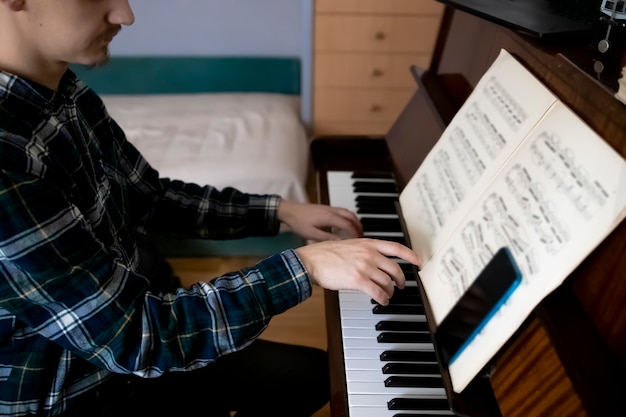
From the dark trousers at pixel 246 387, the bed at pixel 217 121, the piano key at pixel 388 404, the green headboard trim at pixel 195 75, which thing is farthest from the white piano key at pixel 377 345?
the green headboard trim at pixel 195 75

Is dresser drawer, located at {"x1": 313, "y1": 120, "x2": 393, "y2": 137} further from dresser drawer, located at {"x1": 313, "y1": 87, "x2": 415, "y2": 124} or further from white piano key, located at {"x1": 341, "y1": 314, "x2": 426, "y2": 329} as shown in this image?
white piano key, located at {"x1": 341, "y1": 314, "x2": 426, "y2": 329}

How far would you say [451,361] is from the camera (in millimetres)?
816

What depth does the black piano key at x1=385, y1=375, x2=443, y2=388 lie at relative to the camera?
0.93 m

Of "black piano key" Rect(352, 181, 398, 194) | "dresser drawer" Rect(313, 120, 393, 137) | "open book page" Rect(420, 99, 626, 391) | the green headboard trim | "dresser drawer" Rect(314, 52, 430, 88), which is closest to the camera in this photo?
"open book page" Rect(420, 99, 626, 391)

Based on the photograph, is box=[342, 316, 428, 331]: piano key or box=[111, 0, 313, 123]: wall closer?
box=[342, 316, 428, 331]: piano key

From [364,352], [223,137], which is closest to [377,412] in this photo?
[364,352]

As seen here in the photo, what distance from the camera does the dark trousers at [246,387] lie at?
3.77ft

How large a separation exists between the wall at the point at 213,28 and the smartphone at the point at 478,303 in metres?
2.10

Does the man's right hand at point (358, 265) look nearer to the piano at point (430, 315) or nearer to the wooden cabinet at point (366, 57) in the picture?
the piano at point (430, 315)

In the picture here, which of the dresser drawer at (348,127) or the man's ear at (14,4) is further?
the dresser drawer at (348,127)

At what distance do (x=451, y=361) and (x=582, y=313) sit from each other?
0.62 feet

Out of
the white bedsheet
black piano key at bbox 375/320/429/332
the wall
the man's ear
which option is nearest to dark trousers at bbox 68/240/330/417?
black piano key at bbox 375/320/429/332

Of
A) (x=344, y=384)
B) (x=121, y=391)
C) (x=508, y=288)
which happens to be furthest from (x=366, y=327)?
(x=121, y=391)

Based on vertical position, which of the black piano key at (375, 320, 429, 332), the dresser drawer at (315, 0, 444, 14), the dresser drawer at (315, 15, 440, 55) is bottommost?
the black piano key at (375, 320, 429, 332)
